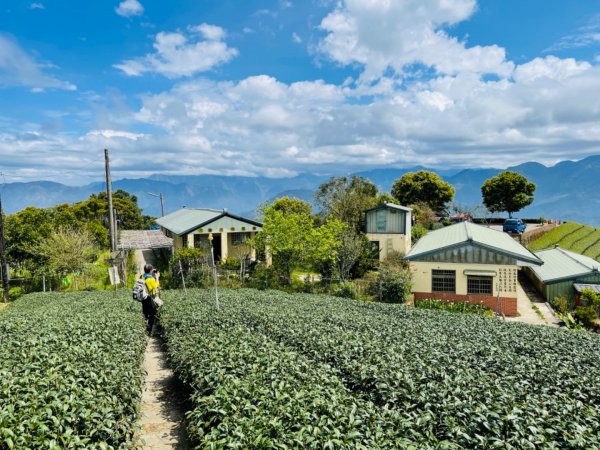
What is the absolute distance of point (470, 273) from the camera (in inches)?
995

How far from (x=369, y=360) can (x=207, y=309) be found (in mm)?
6958

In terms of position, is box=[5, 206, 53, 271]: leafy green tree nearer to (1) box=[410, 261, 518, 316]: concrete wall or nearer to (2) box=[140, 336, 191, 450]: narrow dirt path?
(2) box=[140, 336, 191, 450]: narrow dirt path

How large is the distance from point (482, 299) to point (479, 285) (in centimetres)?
86

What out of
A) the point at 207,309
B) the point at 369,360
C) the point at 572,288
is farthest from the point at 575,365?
the point at 572,288

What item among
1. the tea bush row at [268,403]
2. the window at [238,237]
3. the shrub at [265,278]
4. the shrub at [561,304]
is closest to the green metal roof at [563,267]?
the shrub at [561,304]

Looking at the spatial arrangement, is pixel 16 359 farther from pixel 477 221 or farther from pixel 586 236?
pixel 477 221

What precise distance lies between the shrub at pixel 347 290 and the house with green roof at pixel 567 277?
41.6ft

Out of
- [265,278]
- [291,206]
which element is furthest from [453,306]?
[291,206]

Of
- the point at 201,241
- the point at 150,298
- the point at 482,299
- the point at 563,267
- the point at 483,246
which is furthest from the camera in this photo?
the point at 201,241

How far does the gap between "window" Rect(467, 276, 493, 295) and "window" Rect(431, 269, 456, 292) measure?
0.91 meters

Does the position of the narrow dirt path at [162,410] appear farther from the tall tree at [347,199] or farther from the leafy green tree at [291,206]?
the leafy green tree at [291,206]

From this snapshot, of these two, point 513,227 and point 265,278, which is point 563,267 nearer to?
point 265,278

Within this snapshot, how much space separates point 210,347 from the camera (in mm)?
8555

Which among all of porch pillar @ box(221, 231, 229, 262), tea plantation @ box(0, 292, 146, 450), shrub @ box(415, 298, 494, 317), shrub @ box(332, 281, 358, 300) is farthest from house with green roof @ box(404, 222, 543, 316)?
tea plantation @ box(0, 292, 146, 450)
